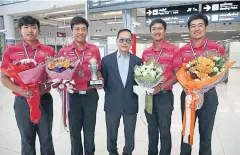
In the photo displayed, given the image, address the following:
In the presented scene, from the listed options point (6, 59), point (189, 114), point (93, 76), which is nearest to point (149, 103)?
point (189, 114)

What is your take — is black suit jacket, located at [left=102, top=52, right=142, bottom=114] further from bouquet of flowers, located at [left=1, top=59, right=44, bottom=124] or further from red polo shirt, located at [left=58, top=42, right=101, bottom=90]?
bouquet of flowers, located at [left=1, top=59, right=44, bottom=124]

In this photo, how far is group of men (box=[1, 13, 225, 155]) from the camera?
74.0 inches

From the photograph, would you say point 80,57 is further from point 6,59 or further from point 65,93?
point 6,59

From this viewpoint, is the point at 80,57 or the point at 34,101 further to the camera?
the point at 80,57

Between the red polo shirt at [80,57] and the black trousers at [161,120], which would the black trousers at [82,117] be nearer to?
the red polo shirt at [80,57]

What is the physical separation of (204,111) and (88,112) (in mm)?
1093

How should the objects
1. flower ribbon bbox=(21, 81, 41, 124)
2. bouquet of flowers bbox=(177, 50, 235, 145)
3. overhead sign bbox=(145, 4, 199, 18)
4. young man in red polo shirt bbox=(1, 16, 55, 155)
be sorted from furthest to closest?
1. overhead sign bbox=(145, 4, 199, 18)
2. young man in red polo shirt bbox=(1, 16, 55, 155)
3. flower ribbon bbox=(21, 81, 41, 124)
4. bouquet of flowers bbox=(177, 50, 235, 145)

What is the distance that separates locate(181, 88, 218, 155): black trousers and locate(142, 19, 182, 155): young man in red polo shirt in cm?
17

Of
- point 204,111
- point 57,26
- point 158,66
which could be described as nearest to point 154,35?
point 158,66

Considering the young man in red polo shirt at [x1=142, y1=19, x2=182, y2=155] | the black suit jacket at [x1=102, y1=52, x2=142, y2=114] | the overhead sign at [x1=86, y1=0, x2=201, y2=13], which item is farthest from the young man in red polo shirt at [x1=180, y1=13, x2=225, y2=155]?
the overhead sign at [x1=86, y1=0, x2=201, y2=13]

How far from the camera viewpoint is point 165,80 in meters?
2.00

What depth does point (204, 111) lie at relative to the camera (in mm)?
1905

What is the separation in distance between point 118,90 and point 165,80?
1.53 ft

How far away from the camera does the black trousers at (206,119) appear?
1885mm
